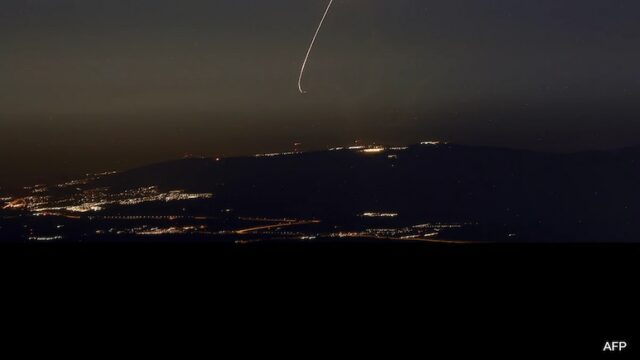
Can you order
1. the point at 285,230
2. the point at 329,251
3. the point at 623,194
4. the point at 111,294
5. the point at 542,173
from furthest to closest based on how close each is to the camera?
the point at 542,173, the point at 623,194, the point at 285,230, the point at 329,251, the point at 111,294

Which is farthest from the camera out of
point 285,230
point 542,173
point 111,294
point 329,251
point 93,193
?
point 542,173

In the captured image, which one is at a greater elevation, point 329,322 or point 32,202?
point 32,202

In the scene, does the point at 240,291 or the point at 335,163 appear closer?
the point at 240,291

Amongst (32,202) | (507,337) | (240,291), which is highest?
(32,202)

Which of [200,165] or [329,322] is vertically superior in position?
[200,165]

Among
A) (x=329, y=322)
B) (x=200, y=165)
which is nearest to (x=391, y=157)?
(x=200, y=165)

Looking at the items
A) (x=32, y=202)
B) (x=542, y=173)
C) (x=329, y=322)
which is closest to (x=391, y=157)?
(x=542, y=173)

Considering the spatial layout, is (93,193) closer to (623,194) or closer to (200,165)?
(200,165)

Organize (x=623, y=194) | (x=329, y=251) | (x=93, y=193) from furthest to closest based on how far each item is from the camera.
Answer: (x=93, y=193), (x=623, y=194), (x=329, y=251)

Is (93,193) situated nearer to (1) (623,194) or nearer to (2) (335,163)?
(2) (335,163)
